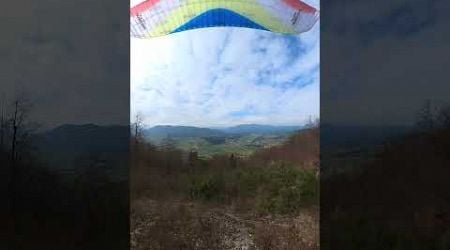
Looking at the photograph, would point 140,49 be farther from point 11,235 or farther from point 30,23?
point 11,235

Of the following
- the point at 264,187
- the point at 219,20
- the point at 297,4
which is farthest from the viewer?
the point at 264,187

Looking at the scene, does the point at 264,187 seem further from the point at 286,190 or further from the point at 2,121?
the point at 2,121

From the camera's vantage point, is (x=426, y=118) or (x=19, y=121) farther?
(x=19, y=121)

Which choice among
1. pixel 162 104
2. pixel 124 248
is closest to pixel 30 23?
pixel 162 104

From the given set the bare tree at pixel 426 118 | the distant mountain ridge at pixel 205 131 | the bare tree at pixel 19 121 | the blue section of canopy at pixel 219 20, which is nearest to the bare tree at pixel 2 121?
the bare tree at pixel 19 121

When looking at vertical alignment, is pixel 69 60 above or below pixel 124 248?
above

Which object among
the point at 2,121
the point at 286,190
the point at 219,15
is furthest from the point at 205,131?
the point at 2,121

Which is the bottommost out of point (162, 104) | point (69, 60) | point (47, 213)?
point (47, 213)

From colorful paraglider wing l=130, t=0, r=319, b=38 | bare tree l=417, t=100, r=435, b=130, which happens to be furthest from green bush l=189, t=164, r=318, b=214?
colorful paraglider wing l=130, t=0, r=319, b=38

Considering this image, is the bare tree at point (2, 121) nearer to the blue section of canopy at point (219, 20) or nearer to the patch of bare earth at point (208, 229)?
the patch of bare earth at point (208, 229)
